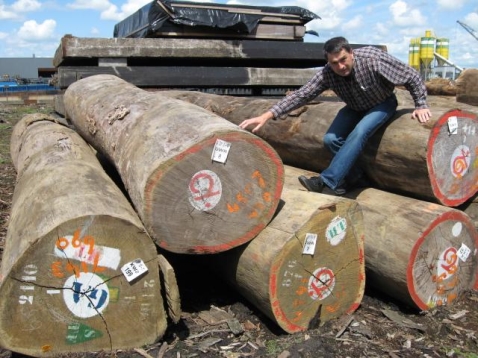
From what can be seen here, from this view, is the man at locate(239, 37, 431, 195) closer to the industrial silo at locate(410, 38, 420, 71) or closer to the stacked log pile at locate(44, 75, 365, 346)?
the stacked log pile at locate(44, 75, 365, 346)

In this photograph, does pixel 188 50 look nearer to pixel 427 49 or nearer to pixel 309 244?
pixel 309 244

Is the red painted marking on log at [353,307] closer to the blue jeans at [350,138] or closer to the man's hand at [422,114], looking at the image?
the blue jeans at [350,138]

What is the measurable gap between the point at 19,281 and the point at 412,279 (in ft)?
8.78

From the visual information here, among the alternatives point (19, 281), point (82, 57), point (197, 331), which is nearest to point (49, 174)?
point (19, 281)

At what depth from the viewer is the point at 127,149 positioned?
3.94 meters

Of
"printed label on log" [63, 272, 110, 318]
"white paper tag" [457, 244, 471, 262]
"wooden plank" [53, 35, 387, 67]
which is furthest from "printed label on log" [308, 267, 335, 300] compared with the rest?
"wooden plank" [53, 35, 387, 67]

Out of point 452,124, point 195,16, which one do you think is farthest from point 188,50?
point 452,124

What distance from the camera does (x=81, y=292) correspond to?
10.3 ft

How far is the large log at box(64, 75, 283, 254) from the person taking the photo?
336 cm

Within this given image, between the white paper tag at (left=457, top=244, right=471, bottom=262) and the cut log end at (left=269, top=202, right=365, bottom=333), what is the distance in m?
0.88

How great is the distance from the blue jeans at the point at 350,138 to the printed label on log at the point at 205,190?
1.32 meters

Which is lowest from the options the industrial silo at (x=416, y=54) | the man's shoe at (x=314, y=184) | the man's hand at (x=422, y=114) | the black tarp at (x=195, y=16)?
the man's shoe at (x=314, y=184)

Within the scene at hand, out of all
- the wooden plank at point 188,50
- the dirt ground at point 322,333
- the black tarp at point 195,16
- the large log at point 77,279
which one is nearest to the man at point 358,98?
the dirt ground at point 322,333

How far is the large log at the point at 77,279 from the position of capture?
9.85ft
